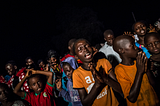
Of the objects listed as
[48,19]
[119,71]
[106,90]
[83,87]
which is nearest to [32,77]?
[83,87]

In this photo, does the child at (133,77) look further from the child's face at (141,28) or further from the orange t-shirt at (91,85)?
the child's face at (141,28)

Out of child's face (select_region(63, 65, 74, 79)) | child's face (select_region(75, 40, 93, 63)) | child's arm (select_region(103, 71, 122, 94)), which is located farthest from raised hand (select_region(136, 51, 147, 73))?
child's face (select_region(63, 65, 74, 79))

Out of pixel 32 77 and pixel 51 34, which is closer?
pixel 32 77

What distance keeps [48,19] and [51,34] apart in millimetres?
2040

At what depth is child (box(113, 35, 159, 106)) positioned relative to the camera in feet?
4.36

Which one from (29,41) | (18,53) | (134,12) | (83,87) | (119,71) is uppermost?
(134,12)

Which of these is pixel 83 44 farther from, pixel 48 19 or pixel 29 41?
pixel 48 19

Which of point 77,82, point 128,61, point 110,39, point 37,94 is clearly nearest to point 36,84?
point 37,94

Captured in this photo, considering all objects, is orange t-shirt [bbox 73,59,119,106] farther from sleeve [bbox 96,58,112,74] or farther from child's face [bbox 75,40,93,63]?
child's face [bbox 75,40,93,63]

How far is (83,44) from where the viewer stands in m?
1.78

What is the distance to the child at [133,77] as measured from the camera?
1330 millimetres

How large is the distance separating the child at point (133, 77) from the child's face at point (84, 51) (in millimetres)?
462

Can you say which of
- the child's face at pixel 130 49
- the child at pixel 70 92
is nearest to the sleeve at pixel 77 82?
the child at pixel 70 92

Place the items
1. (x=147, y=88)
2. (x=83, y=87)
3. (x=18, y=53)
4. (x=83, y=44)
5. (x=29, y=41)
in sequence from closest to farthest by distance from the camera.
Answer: (x=147, y=88) → (x=83, y=87) → (x=83, y=44) → (x=18, y=53) → (x=29, y=41)
